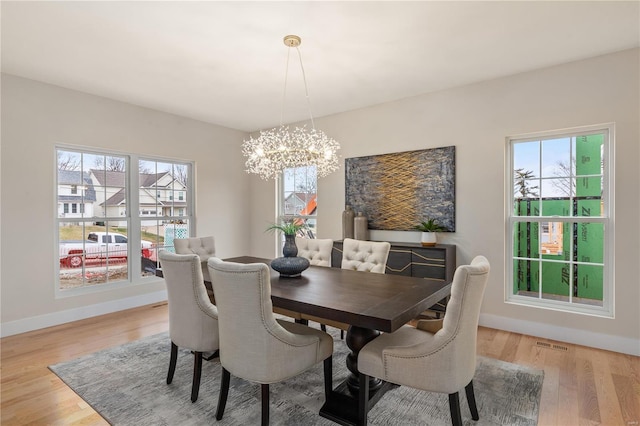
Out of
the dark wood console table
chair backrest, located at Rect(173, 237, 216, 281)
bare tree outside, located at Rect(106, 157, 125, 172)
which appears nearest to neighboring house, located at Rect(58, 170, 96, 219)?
bare tree outside, located at Rect(106, 157, 125, 172)

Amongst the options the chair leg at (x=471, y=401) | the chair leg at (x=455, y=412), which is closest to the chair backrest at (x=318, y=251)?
the chair leg at (x=471, y=401)

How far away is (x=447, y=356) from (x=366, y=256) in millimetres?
1529

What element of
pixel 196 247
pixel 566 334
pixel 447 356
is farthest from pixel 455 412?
pixel 196 247

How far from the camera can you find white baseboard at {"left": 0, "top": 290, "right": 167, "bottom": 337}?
344 cm

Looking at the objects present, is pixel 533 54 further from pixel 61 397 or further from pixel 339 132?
pixel 61 397

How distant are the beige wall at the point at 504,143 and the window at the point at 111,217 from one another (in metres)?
2.66

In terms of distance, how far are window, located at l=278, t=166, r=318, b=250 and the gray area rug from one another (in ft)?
8.95

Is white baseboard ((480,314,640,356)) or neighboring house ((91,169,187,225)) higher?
neighboring house ((91,169,187,225))

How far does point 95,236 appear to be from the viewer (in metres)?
4.18

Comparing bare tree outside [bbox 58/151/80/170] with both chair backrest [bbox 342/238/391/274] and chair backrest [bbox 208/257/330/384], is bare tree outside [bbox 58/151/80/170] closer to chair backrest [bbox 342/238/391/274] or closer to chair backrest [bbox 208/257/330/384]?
chair backrest [bbox 208/257/330/384]

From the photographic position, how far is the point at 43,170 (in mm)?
3660

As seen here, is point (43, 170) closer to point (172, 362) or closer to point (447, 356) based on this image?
point (172, 362)

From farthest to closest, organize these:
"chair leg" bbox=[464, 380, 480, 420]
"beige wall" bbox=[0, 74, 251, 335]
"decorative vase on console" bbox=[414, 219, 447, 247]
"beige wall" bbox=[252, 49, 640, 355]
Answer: "decorative vase on console" bbox=[414, 219, 447, 247], "beige wall" bbox=[0, 74, 251, 335], "beige wall" bbox=[252, 49, 640, 355], "chair leg" bbox=[464, 380, 480, 420]

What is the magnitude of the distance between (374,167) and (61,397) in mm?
3804
